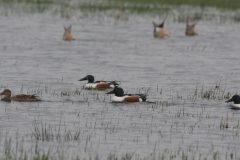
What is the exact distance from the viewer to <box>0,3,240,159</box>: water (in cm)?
909

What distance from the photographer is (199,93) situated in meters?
14.1

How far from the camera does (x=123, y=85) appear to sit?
15.6 metres

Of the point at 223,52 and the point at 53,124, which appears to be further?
the point at 223,52

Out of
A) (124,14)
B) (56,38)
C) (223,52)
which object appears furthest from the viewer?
(124,14)

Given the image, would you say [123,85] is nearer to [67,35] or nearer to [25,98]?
[25,98]

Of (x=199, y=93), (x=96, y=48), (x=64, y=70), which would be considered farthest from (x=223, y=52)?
(x=199, y=93)

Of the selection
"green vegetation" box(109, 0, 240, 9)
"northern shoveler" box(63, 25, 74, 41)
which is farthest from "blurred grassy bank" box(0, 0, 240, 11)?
"northern shoveler" box(63, 25, 74, 41)

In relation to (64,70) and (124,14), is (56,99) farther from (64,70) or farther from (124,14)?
(124,14)

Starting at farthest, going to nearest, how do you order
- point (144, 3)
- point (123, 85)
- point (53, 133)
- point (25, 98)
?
point (144, 3), point (123, 85), point (25, 98), point (53, 133)

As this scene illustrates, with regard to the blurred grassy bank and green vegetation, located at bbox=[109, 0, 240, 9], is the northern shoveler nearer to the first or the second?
the blurred grassy bank

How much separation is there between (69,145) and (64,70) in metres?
9.58

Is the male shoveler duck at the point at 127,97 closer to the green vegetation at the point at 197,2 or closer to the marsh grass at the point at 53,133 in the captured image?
the marsh grass at the point at 53,133

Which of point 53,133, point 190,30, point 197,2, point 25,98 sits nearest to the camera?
point 53,133

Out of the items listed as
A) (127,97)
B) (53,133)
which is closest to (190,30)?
(127,97)
